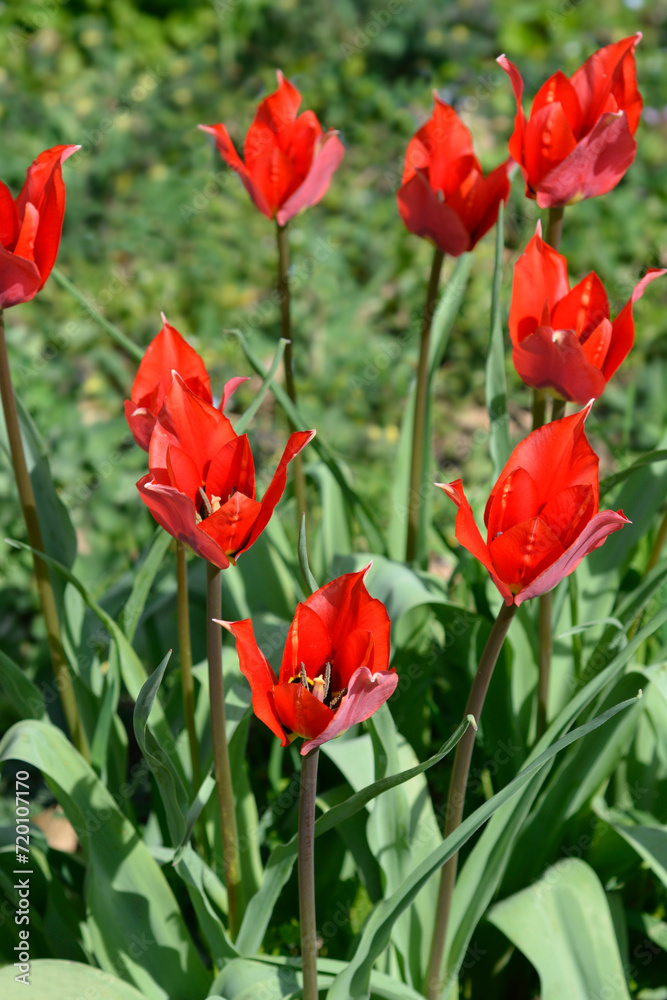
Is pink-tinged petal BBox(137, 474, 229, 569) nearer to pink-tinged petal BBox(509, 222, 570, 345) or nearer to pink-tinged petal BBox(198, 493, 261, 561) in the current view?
pink-tinged petal BBox(198, 493, 261, 561)

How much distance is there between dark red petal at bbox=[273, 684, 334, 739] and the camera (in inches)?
30.0

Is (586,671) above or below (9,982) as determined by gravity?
above

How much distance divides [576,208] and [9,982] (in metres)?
3.93

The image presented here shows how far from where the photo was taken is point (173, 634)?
174cm

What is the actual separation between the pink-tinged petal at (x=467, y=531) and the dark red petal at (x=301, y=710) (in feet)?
0.64

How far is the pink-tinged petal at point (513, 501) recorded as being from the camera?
0.85 meters

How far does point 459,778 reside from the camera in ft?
3.25

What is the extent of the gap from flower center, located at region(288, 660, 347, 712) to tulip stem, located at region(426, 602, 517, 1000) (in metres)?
0.15

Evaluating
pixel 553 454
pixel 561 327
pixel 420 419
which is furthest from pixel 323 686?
pixel 420 419

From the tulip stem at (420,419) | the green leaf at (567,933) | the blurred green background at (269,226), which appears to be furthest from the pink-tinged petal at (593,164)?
the blurred green background at (269,226)

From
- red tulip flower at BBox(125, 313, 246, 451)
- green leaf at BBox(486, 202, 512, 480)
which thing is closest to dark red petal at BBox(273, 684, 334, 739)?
red tulip flower at BBox(125, 313, 246, 451)

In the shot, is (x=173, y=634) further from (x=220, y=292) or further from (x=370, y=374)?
(x=220, y=292)

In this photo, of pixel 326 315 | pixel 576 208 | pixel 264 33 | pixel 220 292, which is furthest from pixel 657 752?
pixel 264 33

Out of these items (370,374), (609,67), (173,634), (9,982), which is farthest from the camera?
(370,374)
